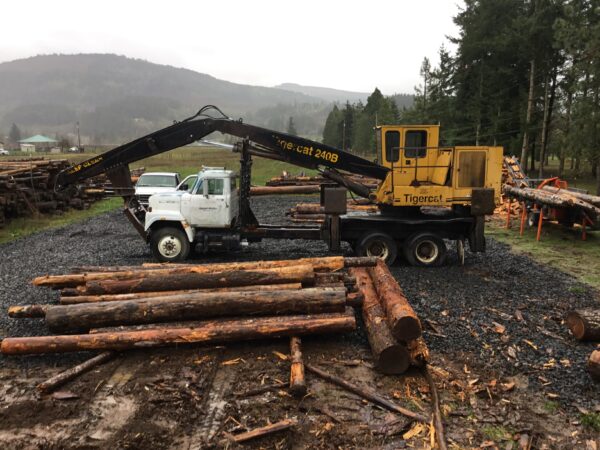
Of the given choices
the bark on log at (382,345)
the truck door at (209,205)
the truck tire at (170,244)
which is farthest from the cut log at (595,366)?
the truck tire at (170,244)

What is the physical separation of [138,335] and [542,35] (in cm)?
3293

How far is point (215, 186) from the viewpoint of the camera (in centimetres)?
1123

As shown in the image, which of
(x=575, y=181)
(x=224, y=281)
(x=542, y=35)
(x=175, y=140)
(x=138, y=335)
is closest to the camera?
(x=138, y=335)

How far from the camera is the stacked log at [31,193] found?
1725 cm

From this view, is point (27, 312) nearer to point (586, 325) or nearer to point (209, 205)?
point (209, 205)

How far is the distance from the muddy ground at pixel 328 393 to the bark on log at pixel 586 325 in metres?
0.23

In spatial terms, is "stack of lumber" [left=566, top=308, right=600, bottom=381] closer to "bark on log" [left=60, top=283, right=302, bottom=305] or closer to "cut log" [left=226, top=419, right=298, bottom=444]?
"bark on log" [left=60, top=283, right=302, bottom=305]

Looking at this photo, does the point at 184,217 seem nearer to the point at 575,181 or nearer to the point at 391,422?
the point at 391,422

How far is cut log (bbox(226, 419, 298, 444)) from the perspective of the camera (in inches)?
177

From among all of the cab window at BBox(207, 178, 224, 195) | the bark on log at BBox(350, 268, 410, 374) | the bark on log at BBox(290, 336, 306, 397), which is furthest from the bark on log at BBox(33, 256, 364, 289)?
the cab window at BBox(207, 178, 224, 195)

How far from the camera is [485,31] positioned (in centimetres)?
3472

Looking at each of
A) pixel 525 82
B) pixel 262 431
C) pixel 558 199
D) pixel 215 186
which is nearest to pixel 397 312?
Result: pixel 262 431

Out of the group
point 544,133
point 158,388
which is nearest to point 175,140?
point 158,388

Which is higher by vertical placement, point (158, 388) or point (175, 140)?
point (175, 140)
